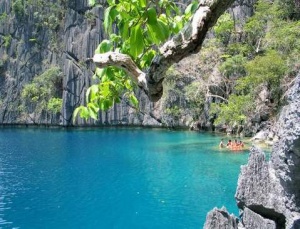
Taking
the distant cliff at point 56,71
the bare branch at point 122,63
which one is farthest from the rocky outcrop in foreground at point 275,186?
the distant cliff at point 56,71

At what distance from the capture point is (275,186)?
5.07 metres

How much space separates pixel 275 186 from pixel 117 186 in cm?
1121

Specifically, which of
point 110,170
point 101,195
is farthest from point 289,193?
point 110,170

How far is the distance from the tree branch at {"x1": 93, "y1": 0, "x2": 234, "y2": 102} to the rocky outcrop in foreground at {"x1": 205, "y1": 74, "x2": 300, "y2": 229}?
1.07 metres

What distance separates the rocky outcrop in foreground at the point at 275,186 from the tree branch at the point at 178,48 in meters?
1.07

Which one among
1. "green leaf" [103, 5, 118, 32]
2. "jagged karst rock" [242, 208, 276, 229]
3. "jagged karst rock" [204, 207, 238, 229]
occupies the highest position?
"green leaf" [103, 5, 118, 32]

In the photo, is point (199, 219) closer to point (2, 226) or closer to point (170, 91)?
point (2, 226)

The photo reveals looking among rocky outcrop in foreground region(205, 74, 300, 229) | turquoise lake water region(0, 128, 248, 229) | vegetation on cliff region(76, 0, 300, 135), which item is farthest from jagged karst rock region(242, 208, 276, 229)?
vegetation on cliff region(76, 0, 300, 135)

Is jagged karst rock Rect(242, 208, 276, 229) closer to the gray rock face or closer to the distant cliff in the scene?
the gray rock face

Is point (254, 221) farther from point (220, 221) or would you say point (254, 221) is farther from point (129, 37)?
point (129, 37)

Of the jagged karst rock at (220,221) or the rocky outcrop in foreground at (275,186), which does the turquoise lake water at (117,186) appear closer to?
the jagged karst rock at (220,221)

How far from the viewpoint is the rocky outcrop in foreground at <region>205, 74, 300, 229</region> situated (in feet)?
7.63

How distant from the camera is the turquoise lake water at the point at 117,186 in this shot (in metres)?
11.9

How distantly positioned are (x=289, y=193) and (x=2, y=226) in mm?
10855
